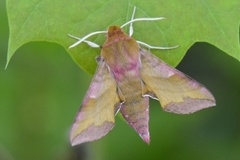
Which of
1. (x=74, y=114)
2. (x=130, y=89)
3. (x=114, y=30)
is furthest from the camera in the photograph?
(x=74, y=114)

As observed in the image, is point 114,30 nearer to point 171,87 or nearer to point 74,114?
point 171,87

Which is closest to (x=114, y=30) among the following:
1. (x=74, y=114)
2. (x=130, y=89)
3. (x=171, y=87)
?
(x=130, y=89)

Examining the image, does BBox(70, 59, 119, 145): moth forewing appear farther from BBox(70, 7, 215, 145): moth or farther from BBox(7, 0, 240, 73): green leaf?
BBox(7, 0, 240, 73): green leaf

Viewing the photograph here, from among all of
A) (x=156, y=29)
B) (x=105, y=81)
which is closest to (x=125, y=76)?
(x=105, y=81)

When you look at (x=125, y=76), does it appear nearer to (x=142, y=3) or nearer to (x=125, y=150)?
(x=142, y=3)

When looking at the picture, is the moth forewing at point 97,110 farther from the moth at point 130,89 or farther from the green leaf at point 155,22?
the green leaf at point 155,22
